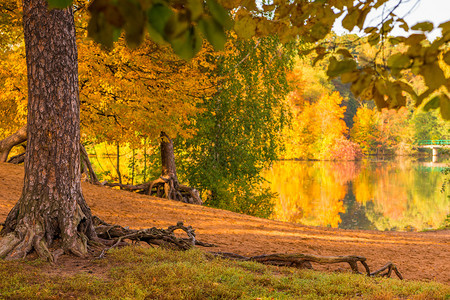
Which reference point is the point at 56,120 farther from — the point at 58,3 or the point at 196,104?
the point at 196,104

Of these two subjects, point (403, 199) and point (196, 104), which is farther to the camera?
point (403, 199)

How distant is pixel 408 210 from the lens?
2030 centimetres

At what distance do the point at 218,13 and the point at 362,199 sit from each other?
2366 centimetres

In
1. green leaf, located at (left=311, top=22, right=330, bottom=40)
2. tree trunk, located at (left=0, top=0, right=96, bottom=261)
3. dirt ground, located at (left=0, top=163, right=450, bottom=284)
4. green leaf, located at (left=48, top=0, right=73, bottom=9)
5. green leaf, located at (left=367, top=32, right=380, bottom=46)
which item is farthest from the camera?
dirt ground, located at (left=0, top=163, right=450, bottom=284)

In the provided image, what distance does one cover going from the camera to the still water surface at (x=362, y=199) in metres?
18.2

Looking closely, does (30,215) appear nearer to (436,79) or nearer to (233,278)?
(233,278)

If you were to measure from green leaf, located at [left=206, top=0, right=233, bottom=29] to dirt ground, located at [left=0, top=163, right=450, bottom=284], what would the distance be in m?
5.36

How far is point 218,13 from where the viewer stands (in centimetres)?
110

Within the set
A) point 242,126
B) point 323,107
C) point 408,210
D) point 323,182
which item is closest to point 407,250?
point 242,126

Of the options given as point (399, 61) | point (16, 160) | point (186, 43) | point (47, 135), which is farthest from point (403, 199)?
point (186, 43)

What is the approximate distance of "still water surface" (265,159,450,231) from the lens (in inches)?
718

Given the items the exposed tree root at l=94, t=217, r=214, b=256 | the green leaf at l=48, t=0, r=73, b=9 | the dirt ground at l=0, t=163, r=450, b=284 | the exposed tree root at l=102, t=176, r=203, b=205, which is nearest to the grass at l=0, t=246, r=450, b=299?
the exposed tree root at l=94, t=217, r=214, b=256

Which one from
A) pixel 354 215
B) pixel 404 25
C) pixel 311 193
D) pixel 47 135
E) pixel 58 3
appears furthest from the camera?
pixel 311 193

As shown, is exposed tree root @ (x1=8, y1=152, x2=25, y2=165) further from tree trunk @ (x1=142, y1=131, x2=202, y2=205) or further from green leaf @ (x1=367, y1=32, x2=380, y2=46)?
green leaf @ (x1=367, y1=32, x2=380, y2=46)
